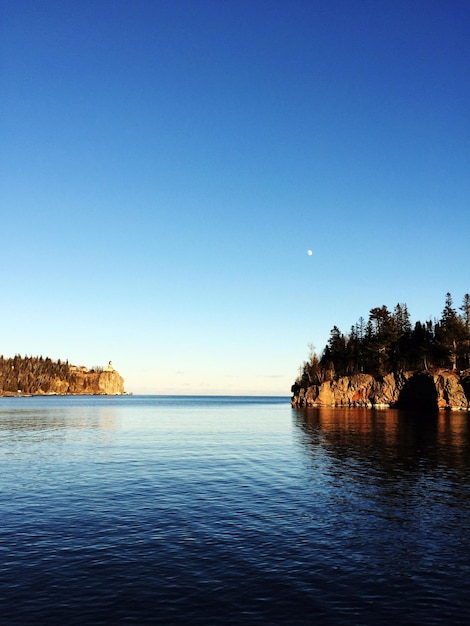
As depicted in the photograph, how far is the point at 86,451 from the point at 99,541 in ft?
111

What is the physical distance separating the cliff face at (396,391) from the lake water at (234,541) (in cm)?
9242

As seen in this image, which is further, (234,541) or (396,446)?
(396,446)

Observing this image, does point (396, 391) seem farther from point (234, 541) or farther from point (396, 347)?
point (234, 541)

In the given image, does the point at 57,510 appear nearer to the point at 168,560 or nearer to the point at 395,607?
the point at 168,560

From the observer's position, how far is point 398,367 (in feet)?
548

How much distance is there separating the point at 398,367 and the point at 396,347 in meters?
7.15

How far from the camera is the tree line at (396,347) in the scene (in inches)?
5763

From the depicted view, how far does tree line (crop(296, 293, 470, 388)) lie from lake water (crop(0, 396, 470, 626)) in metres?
108

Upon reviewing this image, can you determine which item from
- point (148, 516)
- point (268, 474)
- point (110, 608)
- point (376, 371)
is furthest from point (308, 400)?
point (110, 608)

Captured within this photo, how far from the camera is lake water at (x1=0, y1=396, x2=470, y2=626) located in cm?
1636

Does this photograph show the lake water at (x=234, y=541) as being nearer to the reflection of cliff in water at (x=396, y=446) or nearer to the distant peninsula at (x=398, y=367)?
the reflection of cliff in water at (x=396, y=446)

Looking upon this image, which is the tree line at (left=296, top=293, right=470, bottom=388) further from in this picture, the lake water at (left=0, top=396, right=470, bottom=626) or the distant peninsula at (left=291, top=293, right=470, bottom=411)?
the lake water at (left=0, top=396, right=470, bottom=626)

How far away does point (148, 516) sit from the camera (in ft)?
90.7

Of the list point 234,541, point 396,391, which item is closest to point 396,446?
point 234,541
